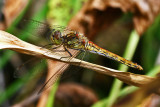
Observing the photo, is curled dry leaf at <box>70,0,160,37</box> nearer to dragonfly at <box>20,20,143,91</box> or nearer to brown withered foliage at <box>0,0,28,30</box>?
dragonfly at <box>20,20,143,91</box>

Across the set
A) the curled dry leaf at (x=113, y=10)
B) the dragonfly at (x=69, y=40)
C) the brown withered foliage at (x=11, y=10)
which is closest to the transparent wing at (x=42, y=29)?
the dragonfly at (x=69, y=40)

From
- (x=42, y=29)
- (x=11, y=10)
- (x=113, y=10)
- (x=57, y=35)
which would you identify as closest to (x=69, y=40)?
(x=57, y=35)

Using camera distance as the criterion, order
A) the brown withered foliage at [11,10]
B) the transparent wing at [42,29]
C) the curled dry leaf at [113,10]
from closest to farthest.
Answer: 1. the transparent wing at [42,29]
2. the curled dry leaf at [113,10]
3. the brown withered foliage at [11,10]

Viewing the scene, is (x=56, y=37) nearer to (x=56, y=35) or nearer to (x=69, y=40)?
(x=56, y=35)

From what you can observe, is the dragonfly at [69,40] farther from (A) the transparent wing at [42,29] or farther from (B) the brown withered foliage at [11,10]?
(B) the brown withered foliage at [11,10]

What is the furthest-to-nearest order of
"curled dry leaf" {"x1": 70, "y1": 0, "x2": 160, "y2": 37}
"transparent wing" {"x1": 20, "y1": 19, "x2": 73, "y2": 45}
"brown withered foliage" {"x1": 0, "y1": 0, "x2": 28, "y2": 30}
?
"brown withered foliage" {"x1": 0, "y1": 0, "x2": 28, "y2": 30} < "curled dry leaf" {"x1": 70, "y1": 0, "x2": 160, "y2": 37} < "transparent wing" {"x1": 20, "y1": 19, "x2": 73, "y2": 45}

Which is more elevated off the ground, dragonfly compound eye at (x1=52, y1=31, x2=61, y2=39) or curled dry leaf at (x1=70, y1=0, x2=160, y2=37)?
curled dry leaf at (x1=70, y1=0, x2=160, y2=37)

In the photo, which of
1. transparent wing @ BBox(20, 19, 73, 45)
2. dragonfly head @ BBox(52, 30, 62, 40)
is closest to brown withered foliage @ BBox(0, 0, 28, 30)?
transparent wing @ BBox(20, 19, 73, 45)

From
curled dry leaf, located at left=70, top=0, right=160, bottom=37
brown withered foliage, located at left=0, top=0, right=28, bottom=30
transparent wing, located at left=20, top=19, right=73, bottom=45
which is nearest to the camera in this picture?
transparent wing, located at left=20, top=19, right=73, bottom=45
